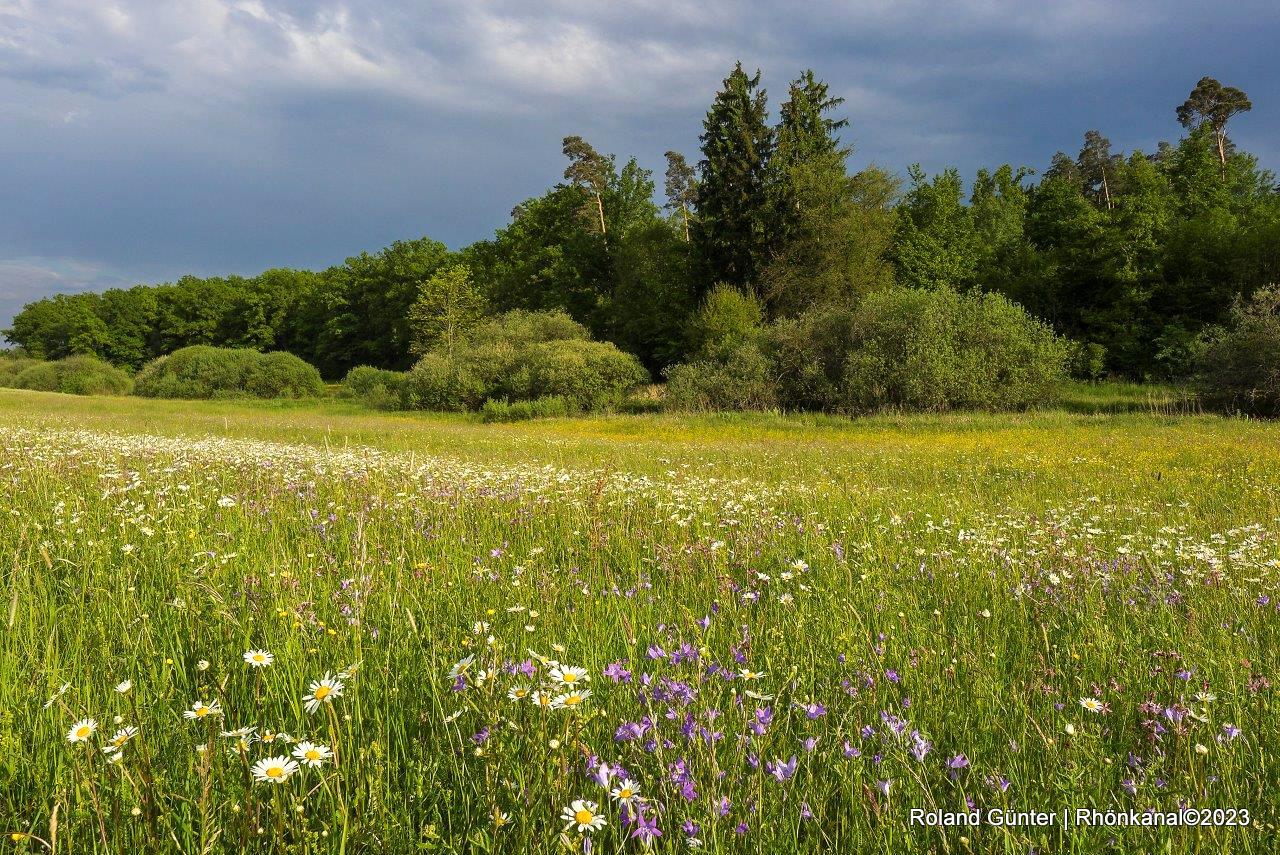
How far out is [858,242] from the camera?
139 feet

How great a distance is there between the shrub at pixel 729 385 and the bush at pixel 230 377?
37059 mm

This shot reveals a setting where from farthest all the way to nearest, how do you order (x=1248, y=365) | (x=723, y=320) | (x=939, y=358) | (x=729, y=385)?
(x=723, y=320), (x=729, y=385), (x=939, y=358), (x=1248, y=365)

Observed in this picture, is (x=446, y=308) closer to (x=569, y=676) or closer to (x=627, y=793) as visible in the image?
(x=569, y=676)

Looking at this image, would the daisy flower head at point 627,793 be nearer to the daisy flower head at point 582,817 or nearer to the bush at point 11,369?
the daisy flower head at point 582,817

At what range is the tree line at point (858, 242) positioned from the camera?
128 ft

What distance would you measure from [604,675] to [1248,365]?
2806cm

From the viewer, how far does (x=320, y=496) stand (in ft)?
20.1

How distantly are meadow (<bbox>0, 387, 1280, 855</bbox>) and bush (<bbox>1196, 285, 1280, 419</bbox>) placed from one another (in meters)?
20.5

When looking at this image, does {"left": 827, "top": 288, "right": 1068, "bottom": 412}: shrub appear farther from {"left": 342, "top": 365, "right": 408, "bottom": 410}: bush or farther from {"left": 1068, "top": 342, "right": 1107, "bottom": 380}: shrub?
{"left": 342, "top": 365, "right": 408, "bottom": 410}: bush

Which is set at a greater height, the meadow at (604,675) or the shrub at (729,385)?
the shrub at (729,385)

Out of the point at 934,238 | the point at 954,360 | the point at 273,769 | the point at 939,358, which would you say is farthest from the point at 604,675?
the point at 934,238

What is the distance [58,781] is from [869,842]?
2047mm

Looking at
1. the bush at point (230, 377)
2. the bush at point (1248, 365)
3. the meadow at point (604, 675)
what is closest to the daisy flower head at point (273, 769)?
the meadow at point (604, 675)

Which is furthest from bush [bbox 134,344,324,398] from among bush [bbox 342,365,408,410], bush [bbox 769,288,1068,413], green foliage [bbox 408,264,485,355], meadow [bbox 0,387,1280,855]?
meadow [bbox 0,387,1280,855]
